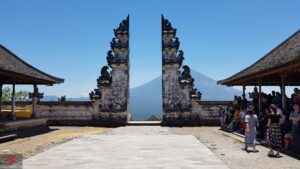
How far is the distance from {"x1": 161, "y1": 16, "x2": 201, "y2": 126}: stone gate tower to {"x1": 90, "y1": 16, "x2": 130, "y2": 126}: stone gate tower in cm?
274

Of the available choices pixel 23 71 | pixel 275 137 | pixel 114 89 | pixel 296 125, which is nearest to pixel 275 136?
pixel 275 137

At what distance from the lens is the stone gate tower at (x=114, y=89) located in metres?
23.9

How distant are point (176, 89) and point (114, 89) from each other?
14.3ft

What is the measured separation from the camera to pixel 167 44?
24703 millimetres

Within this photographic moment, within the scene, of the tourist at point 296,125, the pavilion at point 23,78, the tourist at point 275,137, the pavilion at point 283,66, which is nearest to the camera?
the tourist at point 275,137

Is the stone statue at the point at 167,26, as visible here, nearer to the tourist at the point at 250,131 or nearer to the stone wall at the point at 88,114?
the stone wall at the point at 88,114

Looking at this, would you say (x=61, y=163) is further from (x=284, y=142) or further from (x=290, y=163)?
(x=284, y=142)

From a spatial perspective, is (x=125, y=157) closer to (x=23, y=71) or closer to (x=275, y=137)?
(x=275, y=137)

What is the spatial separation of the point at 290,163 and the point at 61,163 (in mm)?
5571

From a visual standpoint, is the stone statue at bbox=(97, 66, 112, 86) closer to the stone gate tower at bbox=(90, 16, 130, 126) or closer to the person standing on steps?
the stone gate tower at bbox=(90, 16, 130, 126)

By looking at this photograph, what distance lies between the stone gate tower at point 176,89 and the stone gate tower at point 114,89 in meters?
2.74

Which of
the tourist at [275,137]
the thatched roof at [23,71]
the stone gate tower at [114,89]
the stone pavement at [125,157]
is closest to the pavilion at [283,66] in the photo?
the tourist at [275,137]

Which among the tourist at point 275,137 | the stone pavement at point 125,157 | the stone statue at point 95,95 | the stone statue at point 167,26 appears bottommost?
the stone pavement at point 125,157

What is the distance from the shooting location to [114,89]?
24375 millimetres
